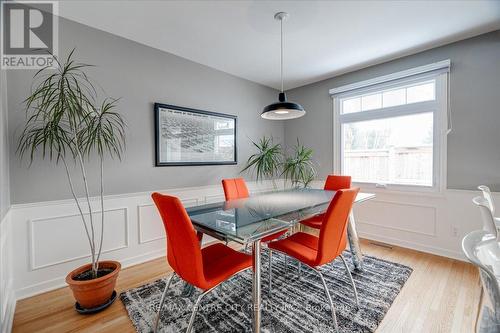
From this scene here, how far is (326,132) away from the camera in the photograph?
12.5ft

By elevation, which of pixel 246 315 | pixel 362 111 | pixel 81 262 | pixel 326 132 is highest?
pixel 362 111

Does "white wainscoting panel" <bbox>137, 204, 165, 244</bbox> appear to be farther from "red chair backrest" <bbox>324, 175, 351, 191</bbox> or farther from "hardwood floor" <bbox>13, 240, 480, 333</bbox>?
"red chair backrest" <bbox>324, 175, 351, 191</bbox>

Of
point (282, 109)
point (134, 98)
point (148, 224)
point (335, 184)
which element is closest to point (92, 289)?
point (148, 224)

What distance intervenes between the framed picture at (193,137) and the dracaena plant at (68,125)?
1.51 feet

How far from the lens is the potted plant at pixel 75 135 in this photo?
1687 millimetres

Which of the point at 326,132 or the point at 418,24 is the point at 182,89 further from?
the point at 418,24

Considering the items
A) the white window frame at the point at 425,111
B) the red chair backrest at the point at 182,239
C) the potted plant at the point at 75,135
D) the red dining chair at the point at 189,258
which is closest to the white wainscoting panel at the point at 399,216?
the white window frame at the point at 425,111

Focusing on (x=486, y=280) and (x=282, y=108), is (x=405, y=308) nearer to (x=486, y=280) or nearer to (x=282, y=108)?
(x=486, y=280)

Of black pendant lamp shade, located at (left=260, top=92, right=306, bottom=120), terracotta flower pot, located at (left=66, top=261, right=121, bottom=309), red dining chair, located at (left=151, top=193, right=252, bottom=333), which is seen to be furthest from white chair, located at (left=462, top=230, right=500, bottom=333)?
terracotta flower pot, located at (left=66, top=261, right=121, bottom=309)

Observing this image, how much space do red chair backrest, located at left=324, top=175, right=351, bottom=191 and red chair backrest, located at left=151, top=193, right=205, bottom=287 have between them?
213cm

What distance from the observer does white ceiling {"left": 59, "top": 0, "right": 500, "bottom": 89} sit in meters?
1.98

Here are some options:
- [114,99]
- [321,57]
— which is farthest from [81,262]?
[321,57]

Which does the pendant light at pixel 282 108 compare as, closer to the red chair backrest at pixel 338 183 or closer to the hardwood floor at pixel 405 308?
the red chair backrest at pixel 338 183

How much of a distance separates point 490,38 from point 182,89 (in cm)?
361
